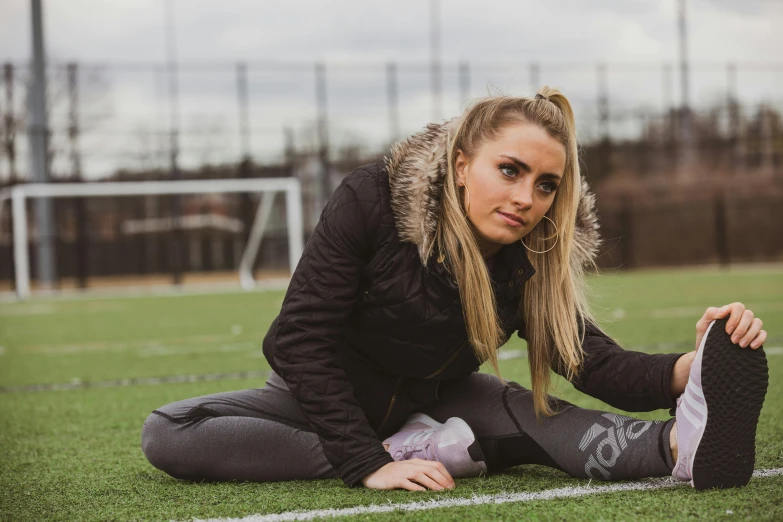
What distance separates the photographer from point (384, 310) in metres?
2.57

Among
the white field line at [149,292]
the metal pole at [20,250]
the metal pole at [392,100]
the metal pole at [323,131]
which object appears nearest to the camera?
the white field line at [149,292]

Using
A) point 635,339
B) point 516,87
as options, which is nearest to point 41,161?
point 635,339

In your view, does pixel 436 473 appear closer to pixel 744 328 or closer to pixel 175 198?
pixel 744 328

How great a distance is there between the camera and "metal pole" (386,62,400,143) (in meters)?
23.0

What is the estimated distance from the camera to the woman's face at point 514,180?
7.87 ft

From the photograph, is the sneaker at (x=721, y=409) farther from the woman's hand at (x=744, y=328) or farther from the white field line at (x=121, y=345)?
the white field line at (x=121, y=345)

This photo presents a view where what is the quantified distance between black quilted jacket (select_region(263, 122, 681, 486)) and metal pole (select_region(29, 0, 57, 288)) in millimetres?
17026

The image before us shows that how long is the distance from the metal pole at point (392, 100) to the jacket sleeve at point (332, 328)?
20408 millimetres

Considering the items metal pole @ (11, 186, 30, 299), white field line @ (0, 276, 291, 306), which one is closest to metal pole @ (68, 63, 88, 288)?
white field line @ (0, 276, 291, 306)

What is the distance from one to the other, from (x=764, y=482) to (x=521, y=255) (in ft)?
2.58

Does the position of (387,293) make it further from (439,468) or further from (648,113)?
(648,113)

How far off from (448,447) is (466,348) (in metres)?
0.26

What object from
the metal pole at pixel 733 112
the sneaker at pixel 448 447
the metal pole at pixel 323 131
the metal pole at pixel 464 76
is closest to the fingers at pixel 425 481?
the sneaker at pixel 448 447

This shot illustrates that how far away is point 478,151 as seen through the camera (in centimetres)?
246
